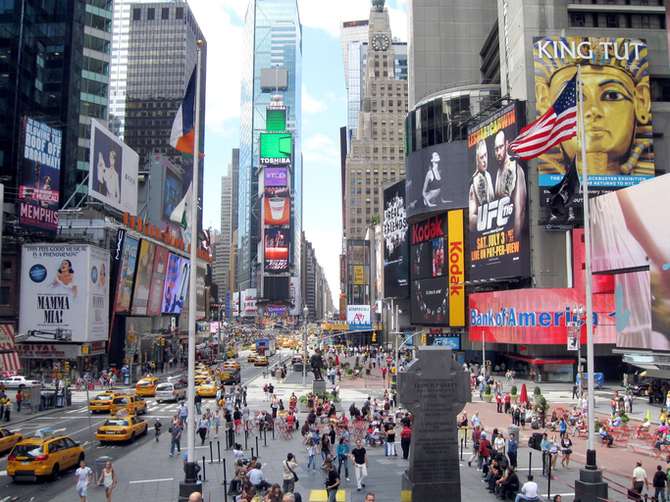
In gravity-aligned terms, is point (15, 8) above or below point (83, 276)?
above

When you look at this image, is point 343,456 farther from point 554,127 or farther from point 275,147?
point 275,147

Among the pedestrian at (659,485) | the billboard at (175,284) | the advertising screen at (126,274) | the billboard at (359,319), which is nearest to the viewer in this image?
the pedestrian at (659,485)

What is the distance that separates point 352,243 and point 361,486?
401 feet

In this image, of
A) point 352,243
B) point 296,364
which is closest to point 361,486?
point 296,364

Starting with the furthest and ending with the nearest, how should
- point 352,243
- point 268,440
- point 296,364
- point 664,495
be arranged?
point 352,243, point 296,364, point 268,440, point 664,495

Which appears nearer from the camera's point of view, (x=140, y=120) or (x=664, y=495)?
(x=664, y=495)

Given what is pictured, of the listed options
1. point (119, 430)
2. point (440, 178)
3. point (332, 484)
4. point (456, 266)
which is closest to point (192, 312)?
point (332, 484)

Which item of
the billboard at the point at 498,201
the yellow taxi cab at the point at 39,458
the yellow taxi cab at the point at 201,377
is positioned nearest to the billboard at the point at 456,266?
the billboard at the point at 498,201

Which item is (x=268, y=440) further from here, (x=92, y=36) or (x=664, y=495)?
(x=92, y=36)

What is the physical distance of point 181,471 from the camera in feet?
68.1

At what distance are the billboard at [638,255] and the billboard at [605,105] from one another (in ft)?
76.6

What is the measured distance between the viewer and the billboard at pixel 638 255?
2781 cm

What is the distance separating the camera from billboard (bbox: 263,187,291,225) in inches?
7682

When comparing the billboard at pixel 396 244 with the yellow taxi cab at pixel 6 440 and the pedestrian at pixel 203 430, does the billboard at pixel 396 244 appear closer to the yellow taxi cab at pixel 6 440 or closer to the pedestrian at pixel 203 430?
the pedestrian at pixel 203 430
